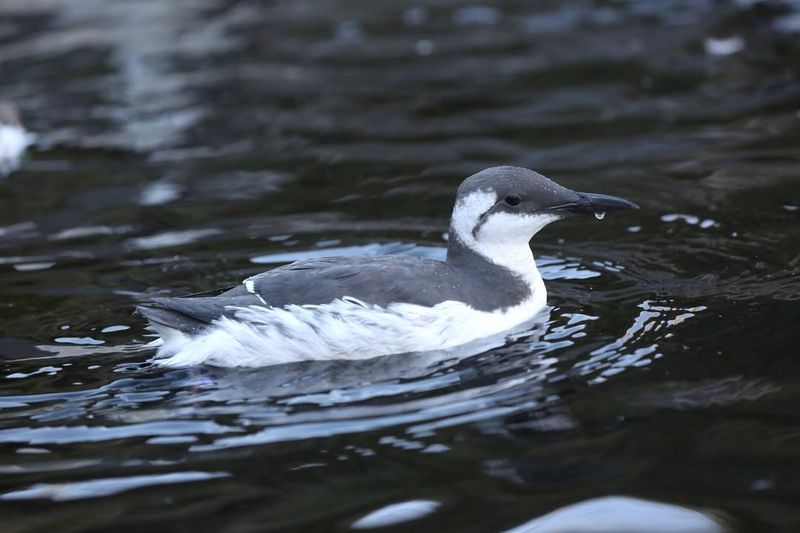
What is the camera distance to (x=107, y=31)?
1667 cm

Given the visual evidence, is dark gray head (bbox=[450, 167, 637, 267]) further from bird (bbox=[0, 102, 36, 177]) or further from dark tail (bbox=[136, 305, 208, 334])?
bird (bbox=[0, 102, 36, 177])

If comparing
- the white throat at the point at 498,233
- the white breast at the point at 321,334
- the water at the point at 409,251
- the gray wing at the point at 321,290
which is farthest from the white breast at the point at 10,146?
the white throat at the point at 498,233

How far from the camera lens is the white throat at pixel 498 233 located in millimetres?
6723

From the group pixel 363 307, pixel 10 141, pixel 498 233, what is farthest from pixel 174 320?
pixel 10 141

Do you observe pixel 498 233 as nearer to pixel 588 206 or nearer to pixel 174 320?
pixel 588 206

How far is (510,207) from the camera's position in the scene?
6688mm

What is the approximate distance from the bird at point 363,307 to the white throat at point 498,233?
0.4 inches

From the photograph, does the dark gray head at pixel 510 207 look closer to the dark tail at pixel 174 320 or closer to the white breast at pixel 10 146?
the dark tail at pixel 174 320

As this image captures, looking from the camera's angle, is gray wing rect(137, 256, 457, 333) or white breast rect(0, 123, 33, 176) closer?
gray wing rect(137, 256, 457, 333)

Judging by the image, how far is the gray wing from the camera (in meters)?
6.28

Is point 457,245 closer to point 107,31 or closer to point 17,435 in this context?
point 17,435

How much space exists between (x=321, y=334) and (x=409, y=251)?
82.9 inches

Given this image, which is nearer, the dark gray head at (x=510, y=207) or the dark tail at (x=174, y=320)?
the dark tail at (x=174, y=320)

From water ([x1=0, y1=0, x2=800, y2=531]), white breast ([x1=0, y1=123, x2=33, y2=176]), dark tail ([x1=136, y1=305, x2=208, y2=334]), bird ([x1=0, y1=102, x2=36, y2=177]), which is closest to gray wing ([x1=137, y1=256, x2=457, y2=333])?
dark tail ([x1=136, y1=305, x2=208, y2=334])
